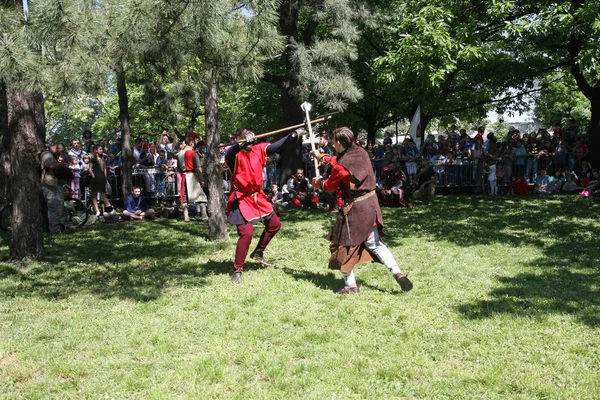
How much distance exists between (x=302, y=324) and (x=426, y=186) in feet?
34.4

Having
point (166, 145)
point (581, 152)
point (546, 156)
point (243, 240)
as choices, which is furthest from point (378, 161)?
point (243, 240)

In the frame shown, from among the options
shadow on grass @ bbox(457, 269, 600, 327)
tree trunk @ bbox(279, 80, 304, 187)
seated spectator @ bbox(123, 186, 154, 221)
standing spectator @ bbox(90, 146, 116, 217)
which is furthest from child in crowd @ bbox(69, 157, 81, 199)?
shadow on grass @ bbox(457, 269, 600, 327)

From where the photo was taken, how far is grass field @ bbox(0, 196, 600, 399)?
14.9ft

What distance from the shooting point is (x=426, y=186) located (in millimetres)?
15648

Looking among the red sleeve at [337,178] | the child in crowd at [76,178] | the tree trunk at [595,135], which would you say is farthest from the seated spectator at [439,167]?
the red sleeve at [337,178]

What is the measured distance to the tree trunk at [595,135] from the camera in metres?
15.8

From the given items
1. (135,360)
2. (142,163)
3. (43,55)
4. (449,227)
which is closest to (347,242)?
(135,360)

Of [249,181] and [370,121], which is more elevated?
[370,121]

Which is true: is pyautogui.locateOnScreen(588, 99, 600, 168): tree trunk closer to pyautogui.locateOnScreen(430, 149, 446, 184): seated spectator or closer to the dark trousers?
pyautogui.locateOnScreen(430, 149, 446, 184): seated spectator

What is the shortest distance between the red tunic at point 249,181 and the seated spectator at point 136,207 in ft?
21.7

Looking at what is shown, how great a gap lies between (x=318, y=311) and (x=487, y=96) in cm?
2082

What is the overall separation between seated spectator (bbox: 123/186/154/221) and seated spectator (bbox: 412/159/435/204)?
22.7 ft

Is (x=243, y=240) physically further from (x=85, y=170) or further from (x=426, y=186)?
(x=426, y=186)

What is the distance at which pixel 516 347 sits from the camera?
5105 millimetres
